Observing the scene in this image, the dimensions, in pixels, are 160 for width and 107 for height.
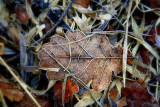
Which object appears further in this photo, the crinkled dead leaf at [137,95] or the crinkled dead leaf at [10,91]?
the crinkled dead leaf at [137,95]

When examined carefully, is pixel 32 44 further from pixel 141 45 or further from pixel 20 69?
pixel 141 45

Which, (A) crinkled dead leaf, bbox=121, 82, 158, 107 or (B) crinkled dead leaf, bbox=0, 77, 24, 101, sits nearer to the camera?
(B) crinkled dead leaf, bbox=0, 77, 24, 101

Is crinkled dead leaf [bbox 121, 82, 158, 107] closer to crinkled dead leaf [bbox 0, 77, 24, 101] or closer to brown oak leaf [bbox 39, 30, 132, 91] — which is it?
brown oak leaf [bbox 39, 30, 132, 91]

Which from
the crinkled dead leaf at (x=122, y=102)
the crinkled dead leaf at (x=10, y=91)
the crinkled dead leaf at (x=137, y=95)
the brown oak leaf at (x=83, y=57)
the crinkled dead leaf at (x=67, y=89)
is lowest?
the crinkled dead leaf at (x=122, y=102)

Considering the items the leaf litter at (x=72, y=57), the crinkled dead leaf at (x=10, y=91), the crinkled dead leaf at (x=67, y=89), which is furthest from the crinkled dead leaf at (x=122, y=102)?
the crinkled dead leaf at (x=10, y=91)

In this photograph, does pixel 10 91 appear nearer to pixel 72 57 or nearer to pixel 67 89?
pixel 67 89

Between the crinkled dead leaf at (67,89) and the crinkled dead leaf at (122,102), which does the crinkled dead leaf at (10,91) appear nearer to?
the crinkled dead leaf at (67,89)

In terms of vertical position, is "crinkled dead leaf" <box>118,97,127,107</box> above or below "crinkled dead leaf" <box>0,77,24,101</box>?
below

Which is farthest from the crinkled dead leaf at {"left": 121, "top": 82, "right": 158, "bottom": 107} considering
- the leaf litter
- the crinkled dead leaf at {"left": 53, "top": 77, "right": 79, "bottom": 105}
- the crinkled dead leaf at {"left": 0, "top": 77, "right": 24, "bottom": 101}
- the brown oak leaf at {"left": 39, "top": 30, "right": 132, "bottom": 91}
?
the crinkled dead leaf at {"left": 0, "top": 77, "right": 24, "bottom": 101}
